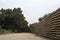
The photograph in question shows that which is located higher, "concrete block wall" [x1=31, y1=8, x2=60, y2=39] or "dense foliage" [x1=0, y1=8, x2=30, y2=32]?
"dense foliage" [x1=0, y1=8, x2=30, y2=32]

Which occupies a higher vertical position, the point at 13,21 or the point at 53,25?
the point at 13,21

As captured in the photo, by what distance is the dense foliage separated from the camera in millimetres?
24344

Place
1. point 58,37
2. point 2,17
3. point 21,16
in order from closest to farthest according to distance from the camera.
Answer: point 58,37 < point 2,17 < point 21,16

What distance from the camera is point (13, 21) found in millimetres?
24656

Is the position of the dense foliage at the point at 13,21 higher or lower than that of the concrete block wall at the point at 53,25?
higher

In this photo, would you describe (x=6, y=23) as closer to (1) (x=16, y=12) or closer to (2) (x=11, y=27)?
(2) (x=11, y=27)

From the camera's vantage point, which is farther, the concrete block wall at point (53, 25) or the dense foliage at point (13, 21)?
the dense foliage at point (13, 21)

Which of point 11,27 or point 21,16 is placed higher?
point 21,16

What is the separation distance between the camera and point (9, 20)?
24594mm

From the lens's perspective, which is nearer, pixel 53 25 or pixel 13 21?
pixel 53 25

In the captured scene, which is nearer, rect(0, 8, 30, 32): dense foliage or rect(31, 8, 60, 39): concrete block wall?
rect(31, 8, 60, 39): concrete block wall

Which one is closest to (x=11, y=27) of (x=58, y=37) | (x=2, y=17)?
(x=2, y=17)

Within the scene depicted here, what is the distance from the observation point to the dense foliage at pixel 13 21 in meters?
24.3

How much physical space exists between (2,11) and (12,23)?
2.77 m
